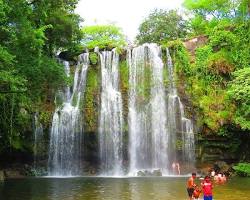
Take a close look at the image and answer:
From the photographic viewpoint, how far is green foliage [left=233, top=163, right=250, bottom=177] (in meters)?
26.1

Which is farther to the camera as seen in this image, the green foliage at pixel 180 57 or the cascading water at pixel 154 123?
the green foliage at pixel 180 57

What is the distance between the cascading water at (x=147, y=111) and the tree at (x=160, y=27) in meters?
8.05


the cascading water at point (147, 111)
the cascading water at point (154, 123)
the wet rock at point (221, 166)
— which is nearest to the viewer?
the wet rock at point (221, 166)

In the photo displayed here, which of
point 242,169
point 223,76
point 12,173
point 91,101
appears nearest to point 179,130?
point 242,169

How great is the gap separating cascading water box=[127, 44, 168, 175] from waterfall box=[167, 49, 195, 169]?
0.45 metres

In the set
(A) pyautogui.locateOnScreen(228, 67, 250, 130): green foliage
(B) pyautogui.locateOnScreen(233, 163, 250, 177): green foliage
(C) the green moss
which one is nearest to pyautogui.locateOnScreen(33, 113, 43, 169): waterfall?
(C) the green moss

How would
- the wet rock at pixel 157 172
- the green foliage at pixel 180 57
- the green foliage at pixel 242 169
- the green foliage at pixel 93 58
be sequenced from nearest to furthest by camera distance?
the green foliage at pixel 242 169, the wet rock at pixel 157 172, the green foliage at pixel 180 57, the green foliage at pixel 93 58

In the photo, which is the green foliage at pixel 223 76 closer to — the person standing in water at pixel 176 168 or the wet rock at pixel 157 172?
the person standing in water at pixel 176 168

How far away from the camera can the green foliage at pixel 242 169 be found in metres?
26.1

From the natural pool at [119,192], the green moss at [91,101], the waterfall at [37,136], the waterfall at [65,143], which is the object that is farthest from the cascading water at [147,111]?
the natural pool at [119,192]

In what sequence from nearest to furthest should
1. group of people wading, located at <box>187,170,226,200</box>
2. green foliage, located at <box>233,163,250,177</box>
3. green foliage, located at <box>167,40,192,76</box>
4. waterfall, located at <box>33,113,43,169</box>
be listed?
1. group of people wading, located at <box>187,170,226,200</box>
2. green foliage, located at <box>233,163,250,177</box>
3. waterfall, located at <box>33,113,43,169</box>
4. green foliage, located at <box>167,40,192,76</box>

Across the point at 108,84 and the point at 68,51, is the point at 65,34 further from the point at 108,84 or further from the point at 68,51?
the point at 108,84

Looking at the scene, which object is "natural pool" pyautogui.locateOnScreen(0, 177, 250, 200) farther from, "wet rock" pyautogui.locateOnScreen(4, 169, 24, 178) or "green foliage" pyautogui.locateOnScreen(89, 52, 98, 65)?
"green foliage" pyautogui.locateOnScreen(89, 52, 98, 65)

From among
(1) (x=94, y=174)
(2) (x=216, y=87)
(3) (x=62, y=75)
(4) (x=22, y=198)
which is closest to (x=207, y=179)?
(4) (x=22, y=198)
